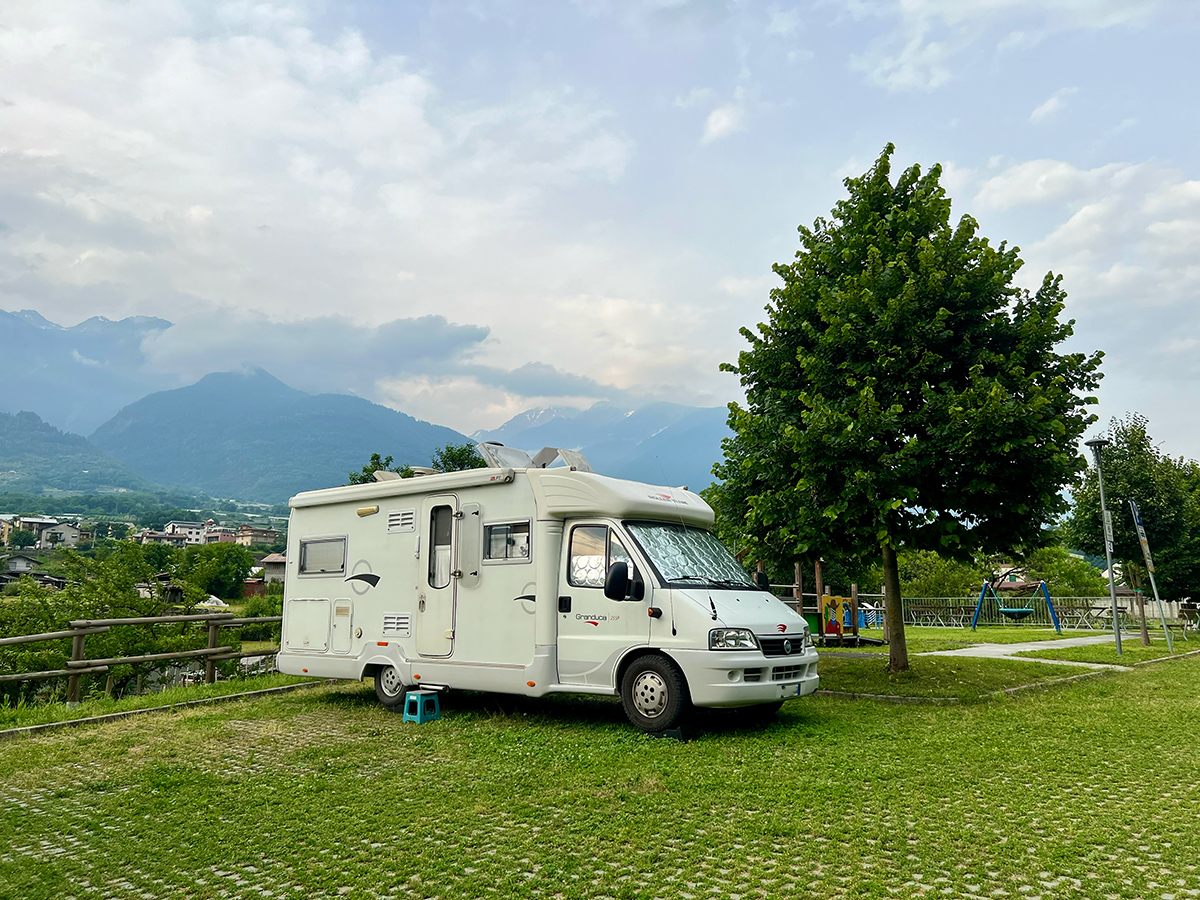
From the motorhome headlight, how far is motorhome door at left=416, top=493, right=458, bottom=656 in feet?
11.4

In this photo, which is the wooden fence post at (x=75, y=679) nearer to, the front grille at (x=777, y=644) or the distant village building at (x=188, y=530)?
the front grille at (x=777, y=644)

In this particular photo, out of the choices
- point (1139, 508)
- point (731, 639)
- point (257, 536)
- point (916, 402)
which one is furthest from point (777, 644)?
point (257, 536)

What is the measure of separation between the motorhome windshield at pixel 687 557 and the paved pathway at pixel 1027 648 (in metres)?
9.02

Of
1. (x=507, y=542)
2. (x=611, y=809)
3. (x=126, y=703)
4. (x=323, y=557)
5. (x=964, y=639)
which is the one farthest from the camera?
(x=964, y=639)

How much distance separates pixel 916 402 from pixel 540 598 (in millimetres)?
6198

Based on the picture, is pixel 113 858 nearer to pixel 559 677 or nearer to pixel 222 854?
pixel 222 854

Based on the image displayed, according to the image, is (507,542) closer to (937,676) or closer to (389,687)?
(389,687)

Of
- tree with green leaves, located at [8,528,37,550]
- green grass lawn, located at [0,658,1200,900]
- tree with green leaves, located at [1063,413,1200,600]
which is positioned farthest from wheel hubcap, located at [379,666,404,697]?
tree with green leaves, located at [8,528,37,550]

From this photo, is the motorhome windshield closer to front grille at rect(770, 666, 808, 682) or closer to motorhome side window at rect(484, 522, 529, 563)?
front grille at rect(770, 666, 808, 682)

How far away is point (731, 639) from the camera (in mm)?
8344

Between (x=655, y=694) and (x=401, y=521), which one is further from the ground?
(x=401, y=521)

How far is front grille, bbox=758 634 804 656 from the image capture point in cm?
858

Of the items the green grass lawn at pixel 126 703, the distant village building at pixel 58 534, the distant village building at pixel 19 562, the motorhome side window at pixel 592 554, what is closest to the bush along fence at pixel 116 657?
the green grass lawn at pixel 126 703

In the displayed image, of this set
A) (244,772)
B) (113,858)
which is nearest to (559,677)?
(244,772)
